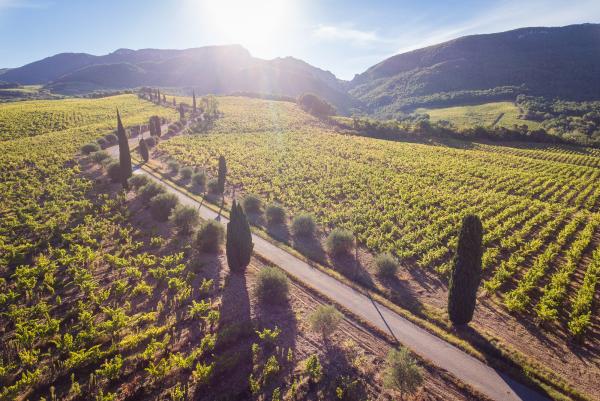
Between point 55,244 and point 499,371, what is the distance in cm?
2859

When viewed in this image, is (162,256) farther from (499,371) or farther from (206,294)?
(499,371)

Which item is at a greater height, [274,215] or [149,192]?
[149,192]

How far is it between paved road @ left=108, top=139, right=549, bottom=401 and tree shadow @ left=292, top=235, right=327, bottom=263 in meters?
1.09

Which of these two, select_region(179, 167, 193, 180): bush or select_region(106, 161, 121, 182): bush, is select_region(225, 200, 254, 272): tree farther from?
select_region(106, 161, 121, 182): bush

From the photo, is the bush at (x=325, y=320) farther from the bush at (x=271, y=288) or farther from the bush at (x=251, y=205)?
the bush at (x=251, y=205)

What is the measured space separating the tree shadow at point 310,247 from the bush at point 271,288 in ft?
18.3

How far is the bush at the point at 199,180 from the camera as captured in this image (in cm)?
3938

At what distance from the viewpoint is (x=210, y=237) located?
73.8 ft

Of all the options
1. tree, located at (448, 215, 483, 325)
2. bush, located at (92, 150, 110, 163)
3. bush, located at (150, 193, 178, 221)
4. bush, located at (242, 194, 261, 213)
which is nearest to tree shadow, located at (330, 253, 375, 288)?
tree, located at (448, 215, 483, 325)

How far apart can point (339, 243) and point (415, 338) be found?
9034 mm

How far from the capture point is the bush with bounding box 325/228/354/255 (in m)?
23.2

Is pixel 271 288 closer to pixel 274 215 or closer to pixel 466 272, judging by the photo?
pixel 466 272

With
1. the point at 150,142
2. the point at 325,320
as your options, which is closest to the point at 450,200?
the point at 325,320

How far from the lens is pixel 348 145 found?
A: 218 feet
